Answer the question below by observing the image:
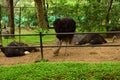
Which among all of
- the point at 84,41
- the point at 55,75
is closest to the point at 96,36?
the point at 84,41

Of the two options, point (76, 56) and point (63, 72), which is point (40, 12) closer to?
point (76, 56)

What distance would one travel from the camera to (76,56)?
9297 millimetres

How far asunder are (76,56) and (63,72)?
237 cm

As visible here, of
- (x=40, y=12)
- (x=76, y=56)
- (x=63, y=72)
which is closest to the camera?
(x=63, y=72)

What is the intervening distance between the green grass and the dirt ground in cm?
128

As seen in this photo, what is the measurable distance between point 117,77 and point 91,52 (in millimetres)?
3023

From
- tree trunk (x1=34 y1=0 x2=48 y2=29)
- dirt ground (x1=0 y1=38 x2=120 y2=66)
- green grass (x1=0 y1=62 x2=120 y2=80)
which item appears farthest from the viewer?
tree trunk (x1=34 y1=0 x2=48 y2=29)

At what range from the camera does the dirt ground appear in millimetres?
8766

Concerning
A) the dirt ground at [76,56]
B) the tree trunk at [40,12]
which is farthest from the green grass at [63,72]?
the tree trunk at [40,12]

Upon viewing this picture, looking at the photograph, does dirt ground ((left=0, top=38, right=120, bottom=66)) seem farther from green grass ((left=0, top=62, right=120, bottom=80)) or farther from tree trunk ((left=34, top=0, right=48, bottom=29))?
tree trunk ((left=34, top=0, right=48, bottom=29))

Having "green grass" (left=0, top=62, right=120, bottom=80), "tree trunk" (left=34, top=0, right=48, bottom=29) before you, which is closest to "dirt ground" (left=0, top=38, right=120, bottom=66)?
"green grass" (left=0, top=62, right=120, bottom=80)

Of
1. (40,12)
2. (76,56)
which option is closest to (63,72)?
(76,56)

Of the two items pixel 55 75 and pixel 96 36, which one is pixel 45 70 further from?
pixel 96 36

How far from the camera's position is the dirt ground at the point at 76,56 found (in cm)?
877
